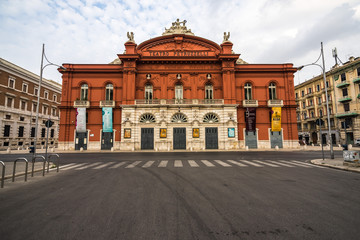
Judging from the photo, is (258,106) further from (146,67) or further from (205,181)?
(205,181)

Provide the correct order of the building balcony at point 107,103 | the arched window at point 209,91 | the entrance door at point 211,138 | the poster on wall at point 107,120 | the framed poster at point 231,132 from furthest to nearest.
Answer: the arched window at point 209,91 → the building balcony at point 107,103 → the entrance door at point 211,138 → the poster on wall at point 107,120 → the framed poster at point 231,132

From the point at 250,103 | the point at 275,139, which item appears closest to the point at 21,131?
the point at 250,103

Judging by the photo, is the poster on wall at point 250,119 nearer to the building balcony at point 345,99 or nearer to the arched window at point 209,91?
the arched window at point 209,91

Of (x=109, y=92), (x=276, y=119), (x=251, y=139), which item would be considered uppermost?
(x=109, y=92)

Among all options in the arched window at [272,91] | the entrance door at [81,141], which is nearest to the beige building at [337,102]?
the arched window at [272,91]

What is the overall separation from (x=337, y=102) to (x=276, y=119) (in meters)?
21.9

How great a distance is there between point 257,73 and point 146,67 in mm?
18183

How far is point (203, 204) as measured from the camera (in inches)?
169

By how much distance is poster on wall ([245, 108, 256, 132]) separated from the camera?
2647 centimetres

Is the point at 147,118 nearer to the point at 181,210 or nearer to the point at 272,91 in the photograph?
the point at 272,91

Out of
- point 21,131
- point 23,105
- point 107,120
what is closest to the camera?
point 107,120

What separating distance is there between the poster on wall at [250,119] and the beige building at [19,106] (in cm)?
3453

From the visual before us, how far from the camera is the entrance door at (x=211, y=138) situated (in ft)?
86.2

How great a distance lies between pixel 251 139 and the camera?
2686 cm
